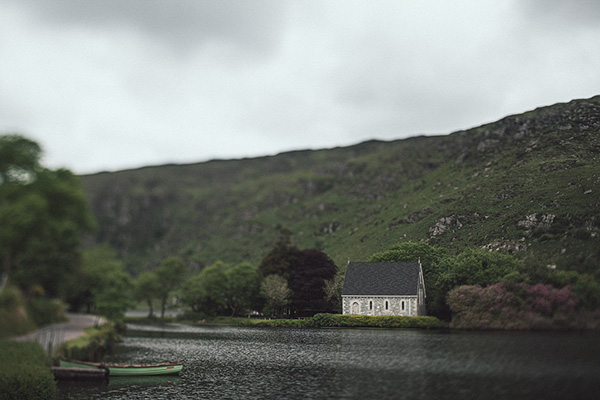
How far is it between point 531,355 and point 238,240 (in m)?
171

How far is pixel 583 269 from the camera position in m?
37.6

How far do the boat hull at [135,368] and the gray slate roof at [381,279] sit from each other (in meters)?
27.1

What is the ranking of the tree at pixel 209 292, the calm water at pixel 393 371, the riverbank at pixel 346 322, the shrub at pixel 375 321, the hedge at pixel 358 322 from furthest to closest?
the tree at pixel 209 292 < the riverbank at pixel 346 322 < the hedge at pixel 358 322 < the shrub at pixel 375 321 < the calm water at pixel 393 371

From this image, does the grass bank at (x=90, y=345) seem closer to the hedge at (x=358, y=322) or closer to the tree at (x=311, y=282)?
the hedge at (x=358, y=322)

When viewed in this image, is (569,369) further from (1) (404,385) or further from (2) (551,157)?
(2) (551,157)

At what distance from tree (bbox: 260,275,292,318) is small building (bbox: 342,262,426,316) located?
26503 mm

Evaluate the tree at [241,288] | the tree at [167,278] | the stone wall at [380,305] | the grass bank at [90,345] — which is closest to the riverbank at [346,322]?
the stone wall at [380,305]

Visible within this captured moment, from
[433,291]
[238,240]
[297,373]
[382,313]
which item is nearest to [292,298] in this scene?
[382,313]

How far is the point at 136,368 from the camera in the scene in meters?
47.0

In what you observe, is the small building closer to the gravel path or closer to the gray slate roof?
the gray slate roof

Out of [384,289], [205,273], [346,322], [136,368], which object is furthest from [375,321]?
[205,273]

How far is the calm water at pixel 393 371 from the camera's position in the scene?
31.2 meters

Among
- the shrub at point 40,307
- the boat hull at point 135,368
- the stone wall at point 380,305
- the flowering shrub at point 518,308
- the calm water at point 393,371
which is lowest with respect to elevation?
the boat hull at point 135,368

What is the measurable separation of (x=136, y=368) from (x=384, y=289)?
32919 mm
